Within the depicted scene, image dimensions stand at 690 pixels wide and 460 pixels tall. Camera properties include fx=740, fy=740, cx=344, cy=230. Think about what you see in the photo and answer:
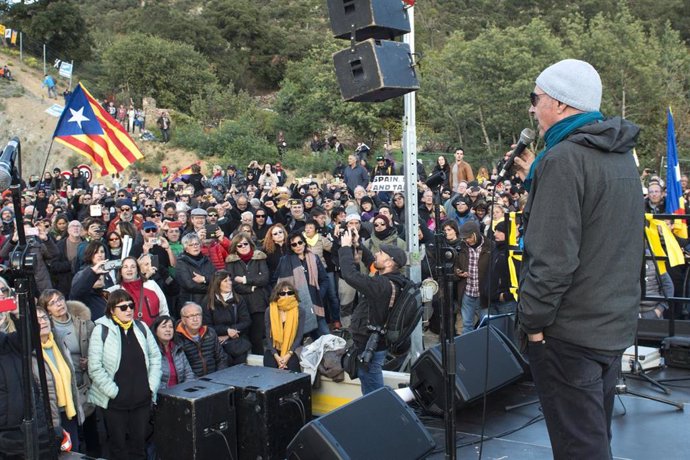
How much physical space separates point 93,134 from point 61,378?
373cm

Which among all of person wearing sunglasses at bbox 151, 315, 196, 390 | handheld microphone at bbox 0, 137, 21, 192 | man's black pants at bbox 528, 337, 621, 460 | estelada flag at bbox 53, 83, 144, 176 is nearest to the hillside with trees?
estelada flag at bbox 53, 83, 144, 176

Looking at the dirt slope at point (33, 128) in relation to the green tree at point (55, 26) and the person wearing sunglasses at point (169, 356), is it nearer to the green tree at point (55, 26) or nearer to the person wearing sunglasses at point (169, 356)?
the green tree at point (55, 26)

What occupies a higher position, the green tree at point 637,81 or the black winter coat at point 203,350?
the green tree at point 637,81

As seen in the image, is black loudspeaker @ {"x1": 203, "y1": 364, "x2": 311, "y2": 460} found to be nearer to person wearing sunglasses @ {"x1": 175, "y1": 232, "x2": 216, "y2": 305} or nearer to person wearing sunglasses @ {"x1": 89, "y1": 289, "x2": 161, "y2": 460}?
person wearing sunglasses @ {"x1": 89, "y1": 289, "x2": 161, "y2": 460}

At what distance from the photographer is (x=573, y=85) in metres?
2.84

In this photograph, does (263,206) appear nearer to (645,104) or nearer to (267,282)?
(267,282)

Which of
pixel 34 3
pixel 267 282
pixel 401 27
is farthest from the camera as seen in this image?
pixel 34 3

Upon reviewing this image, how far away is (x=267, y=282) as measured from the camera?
26.8ft

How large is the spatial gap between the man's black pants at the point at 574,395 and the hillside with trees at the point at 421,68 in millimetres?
23662

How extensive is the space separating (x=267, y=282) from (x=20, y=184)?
4641mm

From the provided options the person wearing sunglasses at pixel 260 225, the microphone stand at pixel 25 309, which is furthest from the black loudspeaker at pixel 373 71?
the person wearing sunglasses at pixel 260 225

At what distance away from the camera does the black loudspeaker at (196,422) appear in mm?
5293

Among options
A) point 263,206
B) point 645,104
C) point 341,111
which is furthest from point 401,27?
point 341,111

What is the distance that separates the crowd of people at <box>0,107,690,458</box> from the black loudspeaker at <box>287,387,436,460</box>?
2.57 ft
